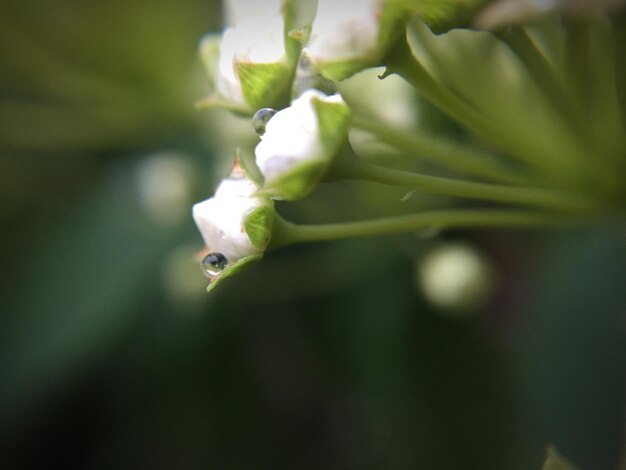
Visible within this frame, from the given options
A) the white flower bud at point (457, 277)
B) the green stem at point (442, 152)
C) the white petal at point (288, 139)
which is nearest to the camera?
the white petal at point (288, 139)

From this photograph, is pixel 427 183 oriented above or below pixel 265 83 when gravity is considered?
below

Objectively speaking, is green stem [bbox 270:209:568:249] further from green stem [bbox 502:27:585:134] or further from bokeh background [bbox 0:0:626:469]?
bokeh background [bbox 0:0:626:469]

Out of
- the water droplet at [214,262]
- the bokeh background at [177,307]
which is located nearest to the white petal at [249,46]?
the water droplet at [214,262]

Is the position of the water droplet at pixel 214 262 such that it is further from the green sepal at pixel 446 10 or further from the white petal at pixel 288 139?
the green sepal at pixel 446 10

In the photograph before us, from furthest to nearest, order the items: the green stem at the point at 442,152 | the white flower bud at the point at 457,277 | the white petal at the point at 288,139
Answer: the white flower bud at the point at 457,277 < the green stem at the point at 442,152 < the white petal at the point at 288,139

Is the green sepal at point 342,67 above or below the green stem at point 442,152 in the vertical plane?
above

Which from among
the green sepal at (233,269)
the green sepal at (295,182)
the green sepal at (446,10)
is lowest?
the green sepal at (233,269)

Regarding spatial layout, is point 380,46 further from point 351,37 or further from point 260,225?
point 260,225

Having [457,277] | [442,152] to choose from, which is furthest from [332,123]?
[457,277]
